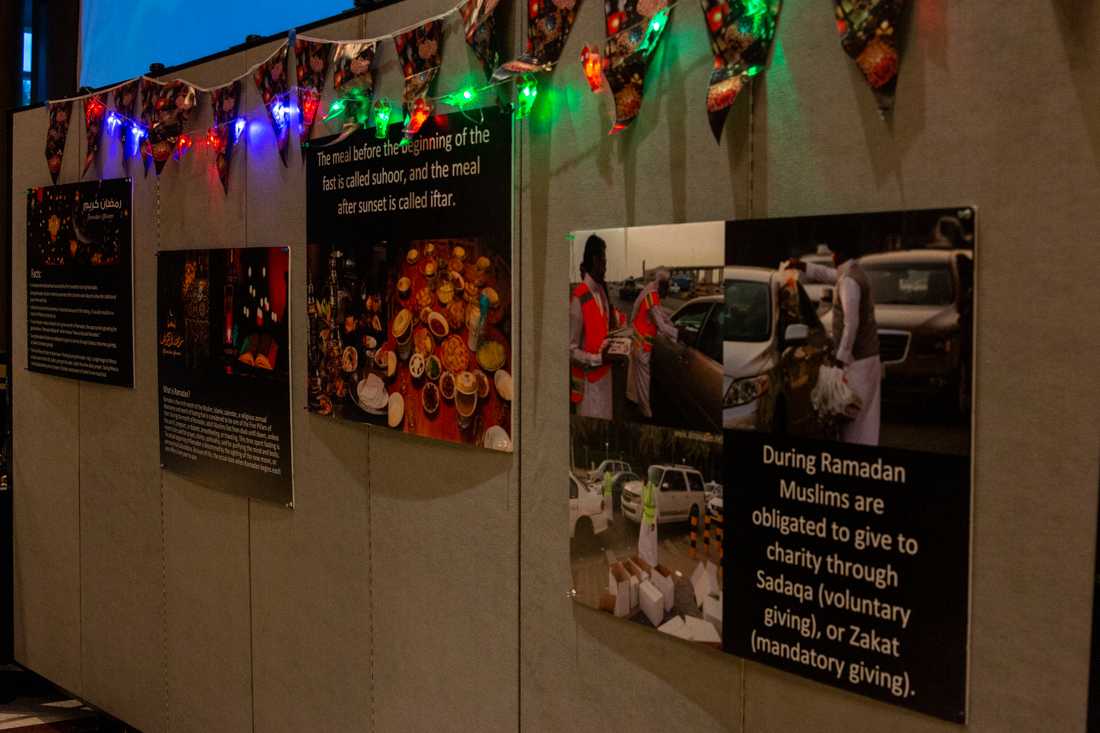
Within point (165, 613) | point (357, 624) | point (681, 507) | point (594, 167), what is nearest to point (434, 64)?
point (594, 167)

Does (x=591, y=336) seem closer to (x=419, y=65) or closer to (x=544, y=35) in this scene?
(x=544, y=35)

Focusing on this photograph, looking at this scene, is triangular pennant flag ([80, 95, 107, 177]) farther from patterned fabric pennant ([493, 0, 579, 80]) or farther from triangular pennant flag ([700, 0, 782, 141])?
triangular pennant flag ([700, 0, 782, 141])

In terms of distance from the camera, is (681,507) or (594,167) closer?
(681,507)

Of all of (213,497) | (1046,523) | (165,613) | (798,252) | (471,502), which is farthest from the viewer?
(165,613)

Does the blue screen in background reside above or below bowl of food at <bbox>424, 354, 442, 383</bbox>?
above

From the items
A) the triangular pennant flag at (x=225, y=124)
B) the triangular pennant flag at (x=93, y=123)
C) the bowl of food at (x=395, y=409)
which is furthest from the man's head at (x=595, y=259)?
the triangular pennant flag at (x=93, y=123)

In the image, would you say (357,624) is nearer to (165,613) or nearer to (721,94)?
(165,613)

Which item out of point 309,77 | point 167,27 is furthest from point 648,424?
point 167,27

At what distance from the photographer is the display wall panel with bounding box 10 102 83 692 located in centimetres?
444

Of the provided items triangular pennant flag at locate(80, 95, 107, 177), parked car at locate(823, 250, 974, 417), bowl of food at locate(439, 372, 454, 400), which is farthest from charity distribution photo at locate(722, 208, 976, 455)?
triangular pennant flag at locate(80, 95, 107, 177)

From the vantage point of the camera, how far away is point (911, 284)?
171cm

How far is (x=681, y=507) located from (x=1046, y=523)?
73 cm

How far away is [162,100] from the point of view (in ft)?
12.4

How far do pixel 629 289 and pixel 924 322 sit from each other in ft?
2.26
